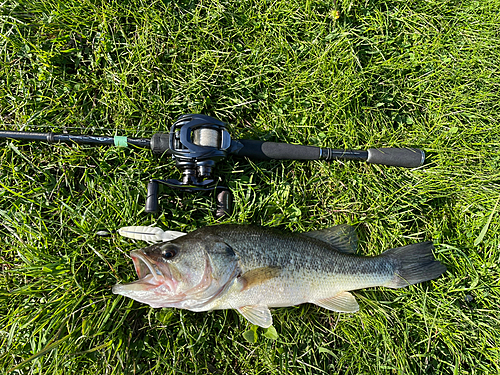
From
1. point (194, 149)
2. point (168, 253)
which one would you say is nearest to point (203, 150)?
point (194, 149)

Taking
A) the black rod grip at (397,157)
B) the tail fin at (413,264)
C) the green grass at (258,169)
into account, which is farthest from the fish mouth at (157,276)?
the black rod grip at (397,157)

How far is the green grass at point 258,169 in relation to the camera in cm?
291

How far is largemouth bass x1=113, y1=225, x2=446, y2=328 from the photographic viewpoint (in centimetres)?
236

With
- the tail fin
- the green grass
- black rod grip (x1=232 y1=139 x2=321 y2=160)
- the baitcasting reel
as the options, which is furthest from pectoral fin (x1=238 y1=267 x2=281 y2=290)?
the tail fin

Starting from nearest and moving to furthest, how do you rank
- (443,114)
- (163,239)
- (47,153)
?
(163,239) → (47,153) → (443,114)

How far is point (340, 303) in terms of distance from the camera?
2859 mm

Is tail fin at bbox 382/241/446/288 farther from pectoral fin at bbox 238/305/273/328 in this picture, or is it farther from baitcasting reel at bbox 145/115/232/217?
baitcasting reel at bbox 145/115/232/217

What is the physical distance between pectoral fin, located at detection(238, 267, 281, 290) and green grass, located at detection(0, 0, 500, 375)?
0.68 metres

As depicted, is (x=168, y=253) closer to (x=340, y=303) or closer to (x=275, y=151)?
(x=275, y=151)

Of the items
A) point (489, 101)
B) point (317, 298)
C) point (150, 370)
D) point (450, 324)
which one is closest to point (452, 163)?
point (489, 101)

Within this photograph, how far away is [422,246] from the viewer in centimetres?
316

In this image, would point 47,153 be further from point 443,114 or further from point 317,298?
point 443,114

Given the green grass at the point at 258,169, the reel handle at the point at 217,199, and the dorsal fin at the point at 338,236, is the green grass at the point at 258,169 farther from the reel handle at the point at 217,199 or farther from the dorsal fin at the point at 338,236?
the dorsal fin at the point at 338,236

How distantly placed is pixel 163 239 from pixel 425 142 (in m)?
3.13
